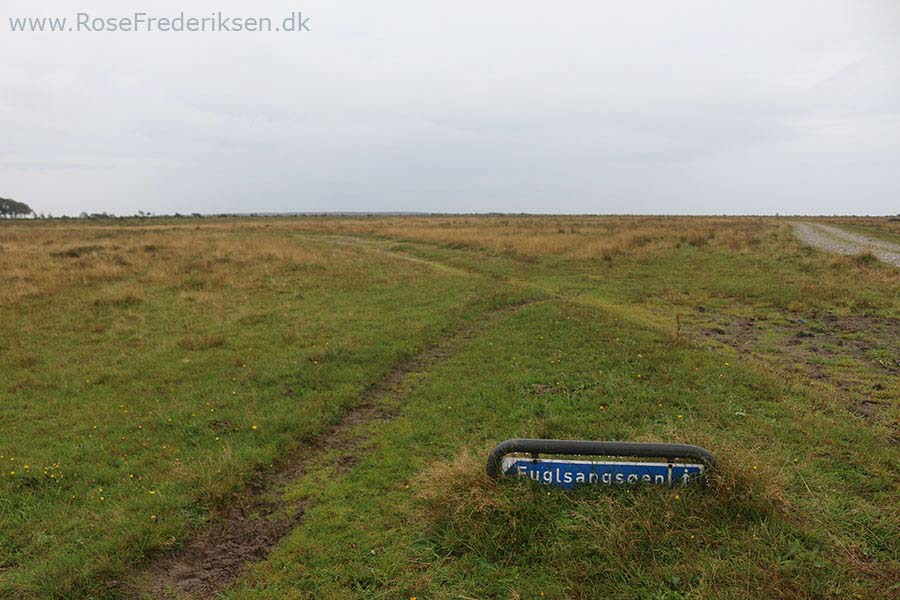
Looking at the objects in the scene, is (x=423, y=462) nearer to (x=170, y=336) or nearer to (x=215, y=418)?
(x=215, y=418)

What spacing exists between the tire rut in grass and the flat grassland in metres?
0.03

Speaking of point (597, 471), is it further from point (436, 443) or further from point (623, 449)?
point (436, 443)

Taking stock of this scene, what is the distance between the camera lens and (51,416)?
7.26 meters

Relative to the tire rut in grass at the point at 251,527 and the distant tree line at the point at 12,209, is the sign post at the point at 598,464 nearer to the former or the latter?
the tire rut in grass at the point at 251,527

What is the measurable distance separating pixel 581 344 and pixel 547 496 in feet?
17.8

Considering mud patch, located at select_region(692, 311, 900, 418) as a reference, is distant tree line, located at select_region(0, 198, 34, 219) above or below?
above

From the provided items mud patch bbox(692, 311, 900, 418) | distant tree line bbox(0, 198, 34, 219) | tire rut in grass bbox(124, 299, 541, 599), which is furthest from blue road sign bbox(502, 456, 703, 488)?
distant tree line bbox(0, 198, 34, 219)

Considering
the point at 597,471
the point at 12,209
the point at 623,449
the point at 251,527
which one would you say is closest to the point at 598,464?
the point at 597,471

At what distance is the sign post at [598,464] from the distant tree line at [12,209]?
165 metres

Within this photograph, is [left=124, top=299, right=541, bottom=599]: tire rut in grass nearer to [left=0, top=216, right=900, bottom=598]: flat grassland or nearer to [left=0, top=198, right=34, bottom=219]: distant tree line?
[left=0, top=216, right=900, bottom=598]: flat grassland

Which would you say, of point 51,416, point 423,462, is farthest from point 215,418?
point 423,462

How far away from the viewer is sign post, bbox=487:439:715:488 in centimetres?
402

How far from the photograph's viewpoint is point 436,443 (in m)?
5.93

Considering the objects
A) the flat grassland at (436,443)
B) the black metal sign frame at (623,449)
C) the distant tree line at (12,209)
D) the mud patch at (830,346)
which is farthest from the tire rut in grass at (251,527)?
the distant tree line at (12,209)
